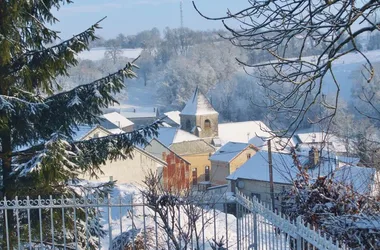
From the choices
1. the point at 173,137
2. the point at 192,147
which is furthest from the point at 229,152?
the point at 173,137

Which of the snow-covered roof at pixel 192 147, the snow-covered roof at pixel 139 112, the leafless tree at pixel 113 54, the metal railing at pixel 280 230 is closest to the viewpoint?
the metal railing at pixel 280 230

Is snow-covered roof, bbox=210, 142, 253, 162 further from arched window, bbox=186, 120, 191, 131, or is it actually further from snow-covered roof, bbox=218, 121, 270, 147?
snow-covered roof, bbox=218, 121, 270, 147

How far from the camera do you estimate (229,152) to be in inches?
1396

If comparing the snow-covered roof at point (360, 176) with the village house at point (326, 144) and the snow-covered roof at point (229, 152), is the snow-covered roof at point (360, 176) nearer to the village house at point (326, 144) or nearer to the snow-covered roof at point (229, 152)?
the village house at point (326, 144)

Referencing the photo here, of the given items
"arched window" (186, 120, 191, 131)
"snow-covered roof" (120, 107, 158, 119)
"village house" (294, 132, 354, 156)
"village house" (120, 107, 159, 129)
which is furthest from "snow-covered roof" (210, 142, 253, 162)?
"snow-covered roof" (120, 107, 158, 119)

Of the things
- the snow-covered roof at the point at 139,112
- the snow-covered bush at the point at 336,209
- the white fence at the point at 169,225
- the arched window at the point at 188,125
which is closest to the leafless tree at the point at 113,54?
the snow-covered roof at the point at 139,112

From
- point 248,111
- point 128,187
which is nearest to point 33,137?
point 128,187

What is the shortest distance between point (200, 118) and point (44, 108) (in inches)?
1503

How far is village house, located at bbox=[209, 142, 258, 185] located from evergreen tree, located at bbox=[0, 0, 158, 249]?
88.7ft

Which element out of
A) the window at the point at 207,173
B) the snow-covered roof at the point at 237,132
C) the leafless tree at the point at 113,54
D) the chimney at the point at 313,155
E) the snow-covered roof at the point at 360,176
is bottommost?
the window at the point at 207,173

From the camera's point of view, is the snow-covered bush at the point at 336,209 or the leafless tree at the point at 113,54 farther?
the leafless tree at the point at 113,54

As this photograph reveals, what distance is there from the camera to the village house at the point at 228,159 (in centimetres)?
3469

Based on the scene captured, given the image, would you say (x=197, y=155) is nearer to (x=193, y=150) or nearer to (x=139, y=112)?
(x=193, y=150)

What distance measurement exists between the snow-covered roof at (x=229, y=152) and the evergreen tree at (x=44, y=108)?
1076 inches
